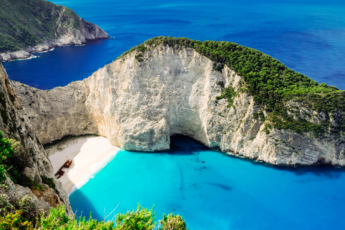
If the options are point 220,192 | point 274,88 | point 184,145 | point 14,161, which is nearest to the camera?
point 14,161

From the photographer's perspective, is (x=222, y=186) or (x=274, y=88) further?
(x=274, y=88)

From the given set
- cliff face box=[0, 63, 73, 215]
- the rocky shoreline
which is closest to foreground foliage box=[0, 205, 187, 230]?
cliff face box=[0, 63, 73, 215]

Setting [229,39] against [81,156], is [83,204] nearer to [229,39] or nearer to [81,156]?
[81,156]

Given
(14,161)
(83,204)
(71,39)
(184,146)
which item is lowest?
(83,204)

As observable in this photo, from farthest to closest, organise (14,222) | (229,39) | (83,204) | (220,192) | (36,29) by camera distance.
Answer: (36,29) → (229,39) → (220,192) → (83,204) → (14,222)

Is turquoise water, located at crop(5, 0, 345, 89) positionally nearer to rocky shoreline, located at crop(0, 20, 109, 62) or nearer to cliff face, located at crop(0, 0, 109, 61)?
rocky shoreline, located at crop(0, 20, 109, 62)

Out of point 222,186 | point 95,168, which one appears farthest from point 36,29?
point 222,186

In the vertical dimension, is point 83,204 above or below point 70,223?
below
